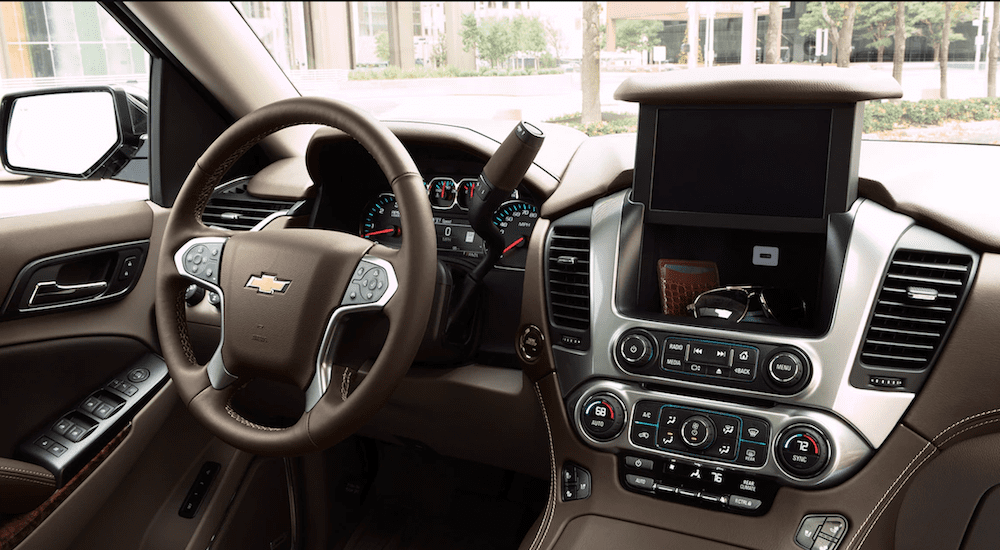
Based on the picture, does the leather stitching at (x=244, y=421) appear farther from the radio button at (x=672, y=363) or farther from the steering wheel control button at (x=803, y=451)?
the steering wheel control button at (x=803, y=451)

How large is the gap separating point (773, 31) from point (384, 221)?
43.3 inches

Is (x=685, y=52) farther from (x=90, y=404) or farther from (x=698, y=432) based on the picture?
(x=90, y=404)

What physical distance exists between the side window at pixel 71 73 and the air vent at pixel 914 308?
1961 mm

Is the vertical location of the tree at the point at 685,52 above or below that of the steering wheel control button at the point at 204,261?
above

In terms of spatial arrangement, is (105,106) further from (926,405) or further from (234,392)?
(926,405)

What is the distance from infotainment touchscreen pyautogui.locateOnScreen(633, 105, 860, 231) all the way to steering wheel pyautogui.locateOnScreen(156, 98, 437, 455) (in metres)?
0.53

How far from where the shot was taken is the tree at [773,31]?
1728mm

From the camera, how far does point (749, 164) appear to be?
1.47 meters

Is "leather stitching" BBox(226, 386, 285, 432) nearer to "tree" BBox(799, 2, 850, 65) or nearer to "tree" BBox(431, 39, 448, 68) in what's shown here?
"tree" BBox(431, 39, 448, 68)

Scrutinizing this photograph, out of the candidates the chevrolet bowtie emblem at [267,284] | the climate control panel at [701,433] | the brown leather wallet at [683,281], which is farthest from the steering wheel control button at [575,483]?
the chevrolet bowtie emblem at [267,284]

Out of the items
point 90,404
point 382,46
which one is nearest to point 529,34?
point 382,46

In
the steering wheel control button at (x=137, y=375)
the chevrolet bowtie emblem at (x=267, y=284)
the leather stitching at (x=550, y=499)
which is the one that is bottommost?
the leather stitching at (x=550, y=499)

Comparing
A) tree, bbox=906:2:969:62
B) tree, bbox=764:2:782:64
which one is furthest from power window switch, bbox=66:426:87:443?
tree, bbox=906:2:969:62

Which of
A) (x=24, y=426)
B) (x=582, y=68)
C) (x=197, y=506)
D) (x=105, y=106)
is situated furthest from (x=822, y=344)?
(x=105, y=106)
